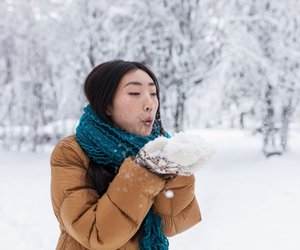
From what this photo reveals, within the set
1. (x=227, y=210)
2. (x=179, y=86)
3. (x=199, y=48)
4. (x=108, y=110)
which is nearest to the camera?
(x=108, y=110)

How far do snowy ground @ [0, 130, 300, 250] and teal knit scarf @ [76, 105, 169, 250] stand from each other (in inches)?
88.7

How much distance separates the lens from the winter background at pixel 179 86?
5630 millimetres

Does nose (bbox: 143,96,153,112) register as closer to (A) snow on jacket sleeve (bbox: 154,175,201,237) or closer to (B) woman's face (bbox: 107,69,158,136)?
(B) woman's face (bbox: 107,69,158,136)

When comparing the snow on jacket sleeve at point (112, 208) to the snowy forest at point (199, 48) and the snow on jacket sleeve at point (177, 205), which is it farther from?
the snowy forest at point (199, 48)

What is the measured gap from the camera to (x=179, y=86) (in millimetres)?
11281

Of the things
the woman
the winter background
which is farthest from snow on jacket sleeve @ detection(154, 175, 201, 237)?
the winter background

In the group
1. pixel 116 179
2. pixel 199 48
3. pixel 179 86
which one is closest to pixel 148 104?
pixel 116 179

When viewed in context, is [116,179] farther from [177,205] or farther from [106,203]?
[177,205]

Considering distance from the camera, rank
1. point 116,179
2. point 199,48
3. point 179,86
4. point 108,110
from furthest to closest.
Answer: point 179,86, point 199,48, point 108,110, point 116,179

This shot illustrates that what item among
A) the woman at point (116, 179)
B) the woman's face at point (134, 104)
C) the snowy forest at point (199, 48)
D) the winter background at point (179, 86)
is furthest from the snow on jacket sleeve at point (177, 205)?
Result: the snowy forest at point (199, 48)

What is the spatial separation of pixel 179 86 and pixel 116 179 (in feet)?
33.6

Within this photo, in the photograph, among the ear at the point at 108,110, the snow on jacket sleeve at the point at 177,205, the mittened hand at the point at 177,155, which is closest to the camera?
the mittened hand at the point at 177,155

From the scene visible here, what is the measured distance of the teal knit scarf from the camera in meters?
1.37

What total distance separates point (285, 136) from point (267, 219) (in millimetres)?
6212
